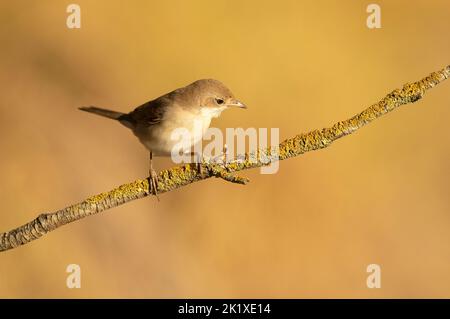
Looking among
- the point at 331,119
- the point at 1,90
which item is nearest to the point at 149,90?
the point at 1,90

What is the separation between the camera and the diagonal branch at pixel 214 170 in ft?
10.6

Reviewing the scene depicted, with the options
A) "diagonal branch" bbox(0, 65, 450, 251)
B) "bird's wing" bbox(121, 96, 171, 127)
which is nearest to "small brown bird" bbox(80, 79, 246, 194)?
"bird's wing" bbox(121, 96, 171, 127)

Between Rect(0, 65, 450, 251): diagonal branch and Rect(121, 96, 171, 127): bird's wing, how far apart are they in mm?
1565

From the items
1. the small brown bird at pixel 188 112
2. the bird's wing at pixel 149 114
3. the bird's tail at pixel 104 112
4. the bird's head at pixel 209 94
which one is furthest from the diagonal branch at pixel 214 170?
the bird's tail at pixel 104 112

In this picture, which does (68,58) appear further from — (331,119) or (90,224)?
(331,119)

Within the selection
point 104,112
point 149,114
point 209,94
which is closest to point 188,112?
point 209,94

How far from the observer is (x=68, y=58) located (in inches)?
288

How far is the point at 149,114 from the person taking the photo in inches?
209

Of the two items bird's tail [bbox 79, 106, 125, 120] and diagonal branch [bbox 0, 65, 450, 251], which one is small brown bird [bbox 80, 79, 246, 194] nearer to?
bird's tail [bbox 79, 106, 125, 120]

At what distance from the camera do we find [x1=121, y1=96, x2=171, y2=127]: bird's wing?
5176 mm

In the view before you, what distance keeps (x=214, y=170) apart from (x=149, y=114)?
193 centimetres

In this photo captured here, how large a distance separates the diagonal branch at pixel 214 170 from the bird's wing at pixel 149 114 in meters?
1.56

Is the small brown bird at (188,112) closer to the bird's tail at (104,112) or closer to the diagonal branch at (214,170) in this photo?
Answer: the bird's tail at (104,112)

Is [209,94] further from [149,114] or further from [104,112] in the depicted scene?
[104,112]
